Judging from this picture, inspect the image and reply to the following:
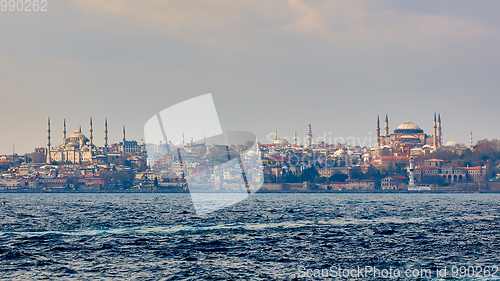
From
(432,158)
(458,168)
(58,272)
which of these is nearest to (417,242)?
(58,272)

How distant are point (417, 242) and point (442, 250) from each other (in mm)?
2279

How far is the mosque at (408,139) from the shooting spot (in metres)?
159

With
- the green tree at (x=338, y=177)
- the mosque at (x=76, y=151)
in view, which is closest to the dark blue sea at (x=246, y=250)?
the green tree at (x=338, y=177)

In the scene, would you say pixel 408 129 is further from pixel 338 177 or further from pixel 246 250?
pixel 246 250

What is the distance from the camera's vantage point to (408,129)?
176 metres

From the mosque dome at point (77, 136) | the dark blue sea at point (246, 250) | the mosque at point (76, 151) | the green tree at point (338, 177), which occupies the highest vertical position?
the mosque dome at point (77, 136)

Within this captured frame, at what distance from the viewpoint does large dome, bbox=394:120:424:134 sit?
575ft

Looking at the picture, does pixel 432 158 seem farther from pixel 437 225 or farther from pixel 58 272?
pixel 58 272

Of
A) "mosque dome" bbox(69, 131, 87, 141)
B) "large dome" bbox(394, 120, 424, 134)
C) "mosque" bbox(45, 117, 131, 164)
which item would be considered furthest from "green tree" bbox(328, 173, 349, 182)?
"mosque dome" bbox(69, 131, 87, 141)

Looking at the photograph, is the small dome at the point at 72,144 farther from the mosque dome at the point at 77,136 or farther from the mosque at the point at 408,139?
the mosque at the point at 408,139

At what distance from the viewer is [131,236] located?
25.5 m

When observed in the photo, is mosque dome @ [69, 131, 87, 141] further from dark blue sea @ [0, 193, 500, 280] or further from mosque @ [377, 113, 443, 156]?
dark blue sea @ [0, 193, 500, 280]

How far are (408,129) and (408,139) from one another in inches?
211

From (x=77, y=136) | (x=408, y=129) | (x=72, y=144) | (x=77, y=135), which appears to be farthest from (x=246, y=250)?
(x=77, y=135)
